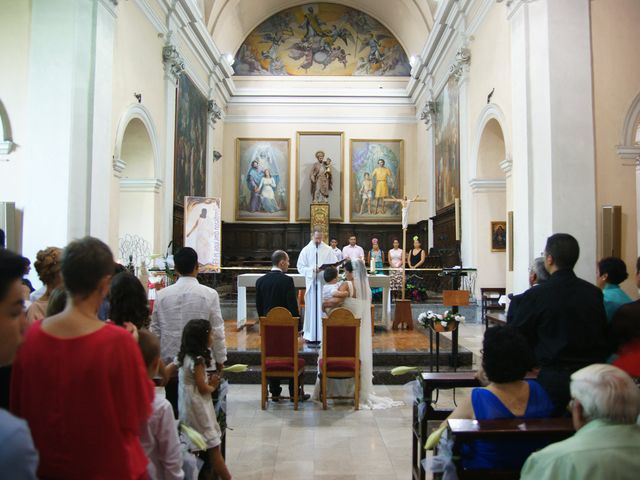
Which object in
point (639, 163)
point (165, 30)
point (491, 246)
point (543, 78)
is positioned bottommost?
point (491, 246)

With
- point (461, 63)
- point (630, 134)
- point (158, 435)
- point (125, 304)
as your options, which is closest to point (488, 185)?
point (461, 63)

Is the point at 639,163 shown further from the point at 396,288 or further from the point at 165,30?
the point at 165,30

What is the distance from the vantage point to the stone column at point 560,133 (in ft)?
25.3

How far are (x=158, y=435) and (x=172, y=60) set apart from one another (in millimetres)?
12502

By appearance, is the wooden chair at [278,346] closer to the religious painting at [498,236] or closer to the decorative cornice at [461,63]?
the religious painting at [498,236]

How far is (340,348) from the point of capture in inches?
227

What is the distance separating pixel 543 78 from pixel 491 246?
5448 mm

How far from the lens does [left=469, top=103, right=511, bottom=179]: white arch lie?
1041cm

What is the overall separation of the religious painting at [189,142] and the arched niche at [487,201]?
7768 millimetres

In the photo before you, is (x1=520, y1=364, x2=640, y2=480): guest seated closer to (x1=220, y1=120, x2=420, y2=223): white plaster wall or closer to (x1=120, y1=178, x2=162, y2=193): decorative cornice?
(x1=120, y1=178, x2=162, y2=193): decorative cornice

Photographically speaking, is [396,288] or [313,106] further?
[313,106]

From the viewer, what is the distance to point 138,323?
Answer: 2852 millimetres

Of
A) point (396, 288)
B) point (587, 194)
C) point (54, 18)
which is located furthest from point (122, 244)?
point (587, 194)

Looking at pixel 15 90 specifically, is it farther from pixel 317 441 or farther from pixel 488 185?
pixel 488 185
